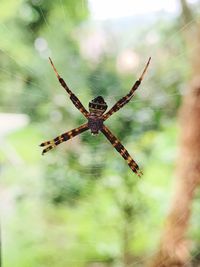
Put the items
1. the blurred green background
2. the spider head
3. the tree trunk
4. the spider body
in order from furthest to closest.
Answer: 1. the blurred green background
2. the tree trunk
3. the spider body
4. the spider head

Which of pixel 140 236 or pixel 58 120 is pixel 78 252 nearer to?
pixel 140 236

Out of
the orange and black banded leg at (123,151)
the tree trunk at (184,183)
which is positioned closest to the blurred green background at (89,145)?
the tree trunk at (184,183)

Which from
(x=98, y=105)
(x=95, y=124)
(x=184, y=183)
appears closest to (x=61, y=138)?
(x=95, y=124)

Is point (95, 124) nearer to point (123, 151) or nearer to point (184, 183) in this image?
point (123, 151)

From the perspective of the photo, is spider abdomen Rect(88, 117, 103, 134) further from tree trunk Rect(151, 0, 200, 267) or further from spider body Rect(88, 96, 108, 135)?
tree trunk Rect(151, 0, 200, 267)

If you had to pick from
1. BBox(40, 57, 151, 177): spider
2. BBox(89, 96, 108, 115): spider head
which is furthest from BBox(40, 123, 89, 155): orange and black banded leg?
BBox(89, 96, 108, 115): spider head

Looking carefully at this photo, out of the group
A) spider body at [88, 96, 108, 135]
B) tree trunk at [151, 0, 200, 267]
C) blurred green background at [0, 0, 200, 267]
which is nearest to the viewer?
spider body at [88, 96, 108, 135]
